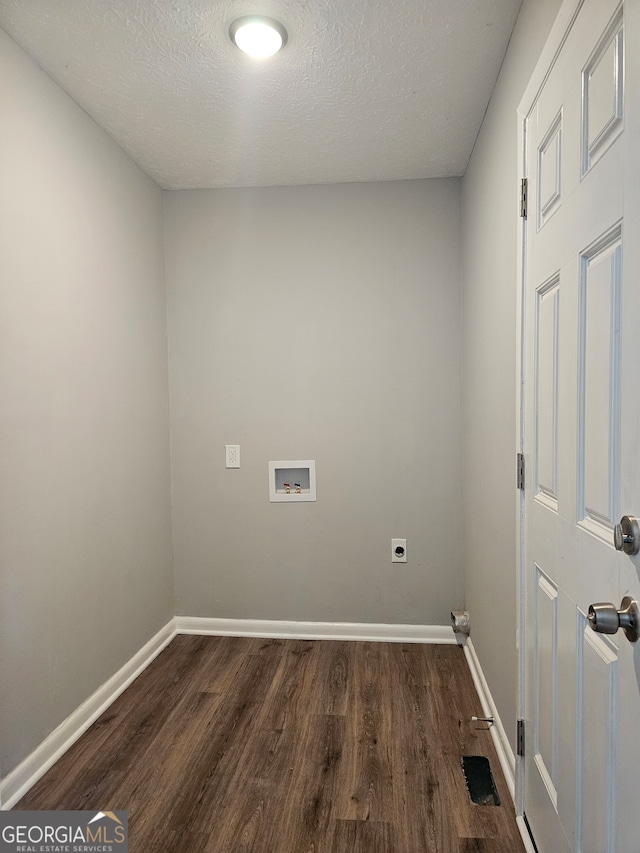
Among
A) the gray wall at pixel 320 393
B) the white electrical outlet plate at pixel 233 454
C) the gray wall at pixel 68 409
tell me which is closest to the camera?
the gray wall at pixel 68 409

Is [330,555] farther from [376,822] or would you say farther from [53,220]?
[53,220]

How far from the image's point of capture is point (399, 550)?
3.06 meters

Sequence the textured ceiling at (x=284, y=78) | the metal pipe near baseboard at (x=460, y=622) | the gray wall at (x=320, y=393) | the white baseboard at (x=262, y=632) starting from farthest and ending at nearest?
1. the gray wall at (x=320, y=393)
2. the metal pipe near baseboard at (x=460, y=622)
3. the white baseboard at (x=262, y=632)
4. the textured ceiling at (x=284, y=78)

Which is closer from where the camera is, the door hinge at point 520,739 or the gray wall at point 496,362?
the door hinge at point 520,739

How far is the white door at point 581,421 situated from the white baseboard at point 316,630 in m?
1.38

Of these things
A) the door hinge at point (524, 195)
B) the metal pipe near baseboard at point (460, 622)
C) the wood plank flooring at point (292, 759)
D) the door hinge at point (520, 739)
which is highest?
the door hinge at point (524, 195)

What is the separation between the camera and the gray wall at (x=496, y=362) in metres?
1.78

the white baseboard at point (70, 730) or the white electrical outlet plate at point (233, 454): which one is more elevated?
the white electrical outlet plate at point (233, 454)

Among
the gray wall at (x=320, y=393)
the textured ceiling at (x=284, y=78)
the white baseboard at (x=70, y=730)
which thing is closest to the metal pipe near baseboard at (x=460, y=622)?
the gray wall at (x=320, y=393)

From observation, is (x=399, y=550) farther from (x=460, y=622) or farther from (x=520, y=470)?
(x=520, y=470)

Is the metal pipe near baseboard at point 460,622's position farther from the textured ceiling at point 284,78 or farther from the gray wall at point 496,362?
the textured ceiling at point 284,78

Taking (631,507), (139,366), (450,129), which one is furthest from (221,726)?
(450,129)

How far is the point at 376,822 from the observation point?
66.2 inches

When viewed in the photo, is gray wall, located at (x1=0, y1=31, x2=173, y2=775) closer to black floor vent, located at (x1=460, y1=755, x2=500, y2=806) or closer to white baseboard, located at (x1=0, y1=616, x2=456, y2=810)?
white baseboard, located at (x1=0, y1=616, x2=456, y2=810)
